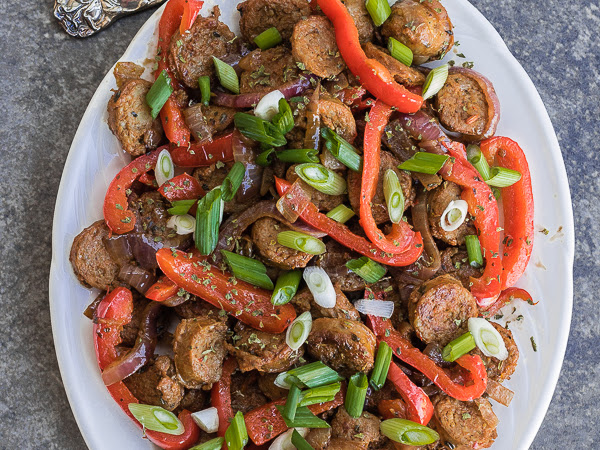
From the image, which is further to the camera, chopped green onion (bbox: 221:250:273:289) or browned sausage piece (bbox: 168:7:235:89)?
browned sausage piece (bbox: 168:7:235:89)

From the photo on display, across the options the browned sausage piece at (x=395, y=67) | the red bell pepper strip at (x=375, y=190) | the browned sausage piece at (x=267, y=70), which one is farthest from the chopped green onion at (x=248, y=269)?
the browned sausage piece at (x=395, y=67)

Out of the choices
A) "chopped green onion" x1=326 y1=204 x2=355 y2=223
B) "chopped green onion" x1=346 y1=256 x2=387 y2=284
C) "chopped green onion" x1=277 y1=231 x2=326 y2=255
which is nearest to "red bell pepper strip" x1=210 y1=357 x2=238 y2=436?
"chopped green onion" x1=277 y1=231 x2=326 y2=255

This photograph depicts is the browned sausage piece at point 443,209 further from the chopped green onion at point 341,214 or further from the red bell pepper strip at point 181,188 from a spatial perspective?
the red bell pepper strip at point 181,188

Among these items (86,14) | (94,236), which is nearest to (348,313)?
(94,236)

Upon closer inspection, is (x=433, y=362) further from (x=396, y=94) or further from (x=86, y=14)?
(x=86, y=14)

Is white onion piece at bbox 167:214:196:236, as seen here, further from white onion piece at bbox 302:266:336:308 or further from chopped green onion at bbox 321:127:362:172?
chopped green onion at bbox 321:127:362:172
